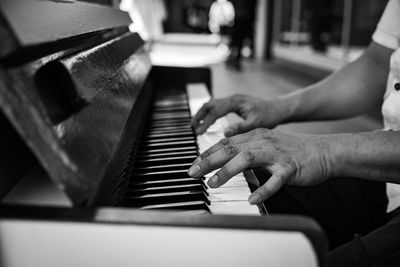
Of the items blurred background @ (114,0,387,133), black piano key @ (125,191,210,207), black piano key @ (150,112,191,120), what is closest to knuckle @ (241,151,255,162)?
black piano key @ (125,191,210,207)

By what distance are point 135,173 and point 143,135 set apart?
295 mm

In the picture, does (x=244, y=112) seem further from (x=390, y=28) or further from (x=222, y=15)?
(x=222, y=15)

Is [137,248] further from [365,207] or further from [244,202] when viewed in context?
[365,207]

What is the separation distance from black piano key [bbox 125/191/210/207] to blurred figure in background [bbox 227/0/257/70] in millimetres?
6962

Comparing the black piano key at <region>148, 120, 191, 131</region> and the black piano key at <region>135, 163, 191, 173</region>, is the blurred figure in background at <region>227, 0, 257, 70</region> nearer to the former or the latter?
the black piano key at <region>148, 120, 191, 131</region>

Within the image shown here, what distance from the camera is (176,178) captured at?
85cm

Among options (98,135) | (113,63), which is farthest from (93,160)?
(113,63)

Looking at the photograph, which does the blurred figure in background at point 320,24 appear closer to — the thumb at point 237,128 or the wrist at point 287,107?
the wrist at point 287,107

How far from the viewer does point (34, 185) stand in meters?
0.58

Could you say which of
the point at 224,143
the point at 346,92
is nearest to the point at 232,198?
the point at 224,143

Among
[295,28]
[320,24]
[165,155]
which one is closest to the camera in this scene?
[165,155]

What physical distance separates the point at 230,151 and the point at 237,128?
1.35 feet

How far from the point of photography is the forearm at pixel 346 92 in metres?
1.42

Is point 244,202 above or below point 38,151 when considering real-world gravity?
below
